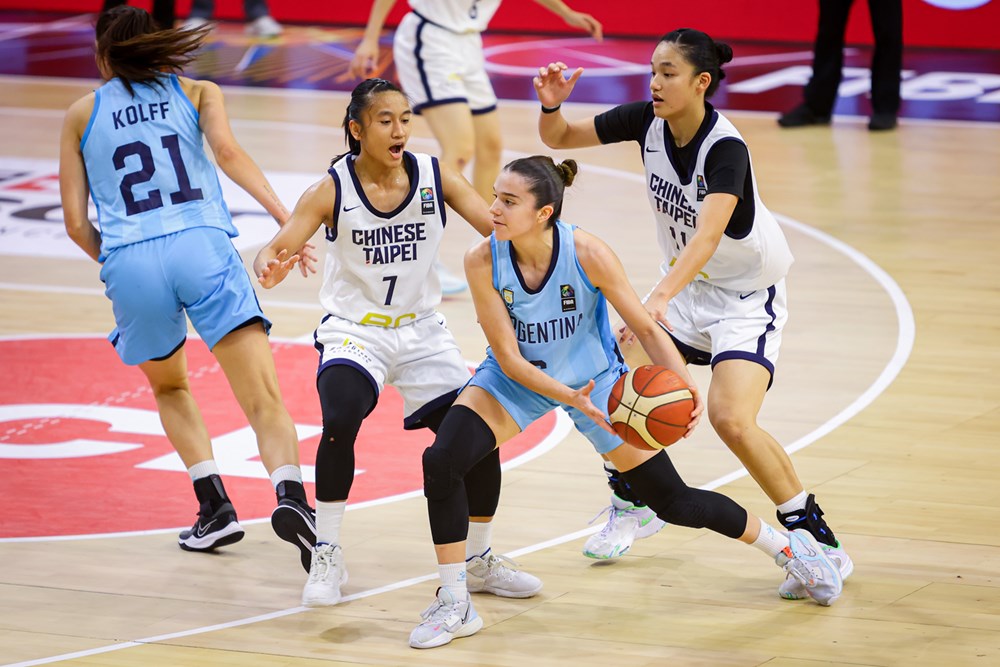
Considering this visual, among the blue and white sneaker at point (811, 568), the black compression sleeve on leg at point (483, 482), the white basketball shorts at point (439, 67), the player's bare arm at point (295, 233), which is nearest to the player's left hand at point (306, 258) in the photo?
the player's bare arm at point (295, 233)

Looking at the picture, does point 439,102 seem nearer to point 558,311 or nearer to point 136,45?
point 136,45

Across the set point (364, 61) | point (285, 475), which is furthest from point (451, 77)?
point (285, 475)

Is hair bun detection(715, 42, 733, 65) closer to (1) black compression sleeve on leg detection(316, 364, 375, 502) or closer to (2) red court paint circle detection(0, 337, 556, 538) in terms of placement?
(1) black compression sleeve on leg detection(316, 364, 375, 502)

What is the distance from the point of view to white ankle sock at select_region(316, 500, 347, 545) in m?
4.79

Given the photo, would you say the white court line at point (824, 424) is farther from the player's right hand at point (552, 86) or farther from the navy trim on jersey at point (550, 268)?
the player's right hand at point (552, 86)

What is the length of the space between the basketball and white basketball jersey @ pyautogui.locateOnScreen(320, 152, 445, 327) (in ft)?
2.96

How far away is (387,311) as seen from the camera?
196 inches

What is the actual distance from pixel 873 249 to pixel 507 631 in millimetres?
5683

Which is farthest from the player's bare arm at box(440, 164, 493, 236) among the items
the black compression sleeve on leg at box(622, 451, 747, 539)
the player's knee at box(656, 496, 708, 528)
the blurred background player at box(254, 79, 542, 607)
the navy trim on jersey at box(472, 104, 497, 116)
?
the navy trim on jersey at box(472, 104, 497, 116)

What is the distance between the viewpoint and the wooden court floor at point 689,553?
4.48 metres

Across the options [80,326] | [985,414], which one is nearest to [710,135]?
[985,414]

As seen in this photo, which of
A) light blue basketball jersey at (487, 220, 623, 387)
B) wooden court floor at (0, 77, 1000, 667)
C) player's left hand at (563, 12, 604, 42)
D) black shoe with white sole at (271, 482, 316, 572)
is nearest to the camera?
wooden court floor at (0, 77, 1000, 667)

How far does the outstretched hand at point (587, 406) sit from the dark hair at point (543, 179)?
21.5 inches

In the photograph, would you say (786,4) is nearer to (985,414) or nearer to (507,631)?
(985,414)
